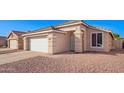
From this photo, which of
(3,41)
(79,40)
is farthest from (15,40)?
(79,40)

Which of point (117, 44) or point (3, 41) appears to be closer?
point (117, 44)

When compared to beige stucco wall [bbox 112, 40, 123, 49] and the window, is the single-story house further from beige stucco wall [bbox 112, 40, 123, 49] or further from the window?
beige stucco wall [bbox 112, 40, 123, 49]

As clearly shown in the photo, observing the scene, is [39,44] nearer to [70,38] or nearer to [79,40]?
[70,38]

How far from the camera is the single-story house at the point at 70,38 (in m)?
11.8


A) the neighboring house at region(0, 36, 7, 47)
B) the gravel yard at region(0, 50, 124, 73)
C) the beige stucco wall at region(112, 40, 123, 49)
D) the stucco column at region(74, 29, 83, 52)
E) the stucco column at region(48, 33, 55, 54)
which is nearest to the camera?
the gravel yard at region(0, 50, 124, 73)

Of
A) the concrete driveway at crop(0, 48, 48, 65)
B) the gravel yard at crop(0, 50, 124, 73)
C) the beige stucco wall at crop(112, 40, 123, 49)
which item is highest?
the beige stucco wall at crop(112, 40, 123, 49)

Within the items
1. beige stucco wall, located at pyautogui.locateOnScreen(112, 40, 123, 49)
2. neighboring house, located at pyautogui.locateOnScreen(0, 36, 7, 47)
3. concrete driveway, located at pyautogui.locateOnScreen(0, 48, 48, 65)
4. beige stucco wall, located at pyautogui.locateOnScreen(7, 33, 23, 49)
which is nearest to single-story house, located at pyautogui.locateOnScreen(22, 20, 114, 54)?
concrete driveway, located at pyautogui.locateOnScreen(0, 48, 48, 65)

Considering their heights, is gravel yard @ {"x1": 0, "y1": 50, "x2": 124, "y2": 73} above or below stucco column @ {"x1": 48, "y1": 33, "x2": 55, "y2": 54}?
below

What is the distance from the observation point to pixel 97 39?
13.5 meters

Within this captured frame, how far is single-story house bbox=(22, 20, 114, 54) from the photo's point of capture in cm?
1178

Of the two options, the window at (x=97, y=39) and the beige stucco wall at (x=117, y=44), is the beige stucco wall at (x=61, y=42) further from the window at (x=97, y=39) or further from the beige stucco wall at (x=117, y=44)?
the beige stucco wall at (x=117, y=44)

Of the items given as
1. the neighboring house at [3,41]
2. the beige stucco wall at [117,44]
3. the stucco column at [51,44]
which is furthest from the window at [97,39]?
the neighboring house at [3,41]

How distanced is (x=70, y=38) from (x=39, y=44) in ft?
13.2
